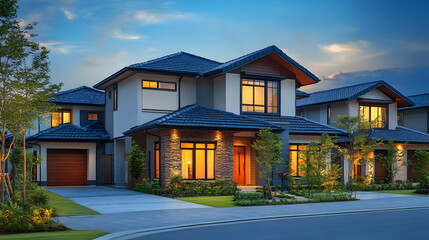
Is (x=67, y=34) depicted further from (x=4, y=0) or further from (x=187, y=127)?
(x=4, y=0)

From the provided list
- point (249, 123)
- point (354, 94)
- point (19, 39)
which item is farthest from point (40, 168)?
point (354, 94)

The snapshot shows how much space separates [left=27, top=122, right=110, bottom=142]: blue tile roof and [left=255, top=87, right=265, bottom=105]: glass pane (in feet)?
34.2

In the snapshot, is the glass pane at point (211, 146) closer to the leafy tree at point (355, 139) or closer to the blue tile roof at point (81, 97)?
the leafy tree at point (355, 139)

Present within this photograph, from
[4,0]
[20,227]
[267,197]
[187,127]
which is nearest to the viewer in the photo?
[20,227]

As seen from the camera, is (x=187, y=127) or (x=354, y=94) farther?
(x=354, y=94)

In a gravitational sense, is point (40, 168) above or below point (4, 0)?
below

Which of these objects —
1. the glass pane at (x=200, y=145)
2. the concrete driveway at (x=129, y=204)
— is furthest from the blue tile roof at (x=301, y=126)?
the concrete driveway at (x=129, y=204)

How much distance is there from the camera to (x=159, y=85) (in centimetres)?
2688

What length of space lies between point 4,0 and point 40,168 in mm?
19467

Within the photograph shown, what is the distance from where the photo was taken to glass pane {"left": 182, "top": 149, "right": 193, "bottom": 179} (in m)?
23.8

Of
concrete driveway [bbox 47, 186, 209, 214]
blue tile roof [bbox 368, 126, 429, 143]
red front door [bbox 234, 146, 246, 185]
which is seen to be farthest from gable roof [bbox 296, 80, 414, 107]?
concrete driveway [bbox 47, 186, 209, 214]

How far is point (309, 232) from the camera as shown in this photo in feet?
37.6

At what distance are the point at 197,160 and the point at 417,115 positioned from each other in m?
26.7

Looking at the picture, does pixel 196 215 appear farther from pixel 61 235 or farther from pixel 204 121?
pixel 204 121
